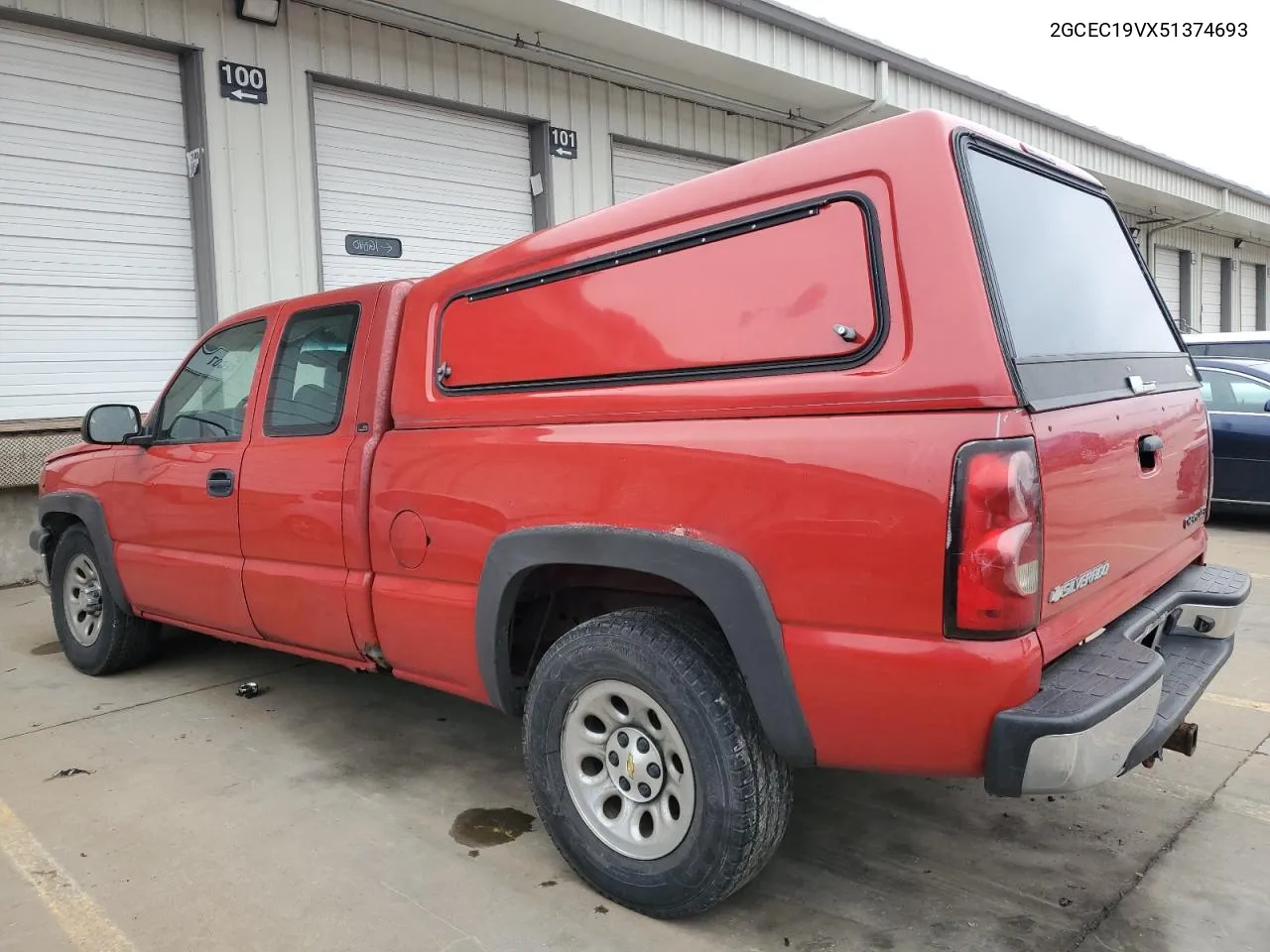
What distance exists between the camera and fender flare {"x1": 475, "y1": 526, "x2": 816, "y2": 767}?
2293 millimetres

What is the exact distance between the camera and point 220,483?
13.2ft

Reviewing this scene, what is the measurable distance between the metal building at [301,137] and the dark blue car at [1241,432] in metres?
5.42

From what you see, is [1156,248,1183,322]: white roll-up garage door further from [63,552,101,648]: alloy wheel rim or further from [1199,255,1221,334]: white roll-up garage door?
[63,552,101,648]: alloy wheel rim

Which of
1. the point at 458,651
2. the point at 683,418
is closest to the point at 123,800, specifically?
the point at 458,651

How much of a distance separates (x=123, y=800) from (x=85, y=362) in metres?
5.66

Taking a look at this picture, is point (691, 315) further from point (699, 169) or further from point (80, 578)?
point (699, 169)

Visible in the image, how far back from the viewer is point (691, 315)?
2555 millimetres

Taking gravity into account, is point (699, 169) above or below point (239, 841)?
above

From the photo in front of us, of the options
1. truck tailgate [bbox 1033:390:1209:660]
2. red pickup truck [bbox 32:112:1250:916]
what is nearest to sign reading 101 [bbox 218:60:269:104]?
red pickup truck [bbox 32:112:1250:916]

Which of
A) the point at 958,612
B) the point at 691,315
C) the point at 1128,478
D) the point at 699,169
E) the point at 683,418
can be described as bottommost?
the point at 958,612

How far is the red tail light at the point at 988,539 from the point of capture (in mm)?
2008

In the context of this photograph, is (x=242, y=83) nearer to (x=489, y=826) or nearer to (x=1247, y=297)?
(x=489, y=826)

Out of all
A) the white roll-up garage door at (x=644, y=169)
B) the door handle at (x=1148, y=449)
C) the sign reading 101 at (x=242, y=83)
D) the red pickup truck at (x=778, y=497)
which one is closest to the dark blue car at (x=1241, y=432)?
the white roll-up garage door at (x=644, y=169)

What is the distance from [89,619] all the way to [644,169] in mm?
8410
